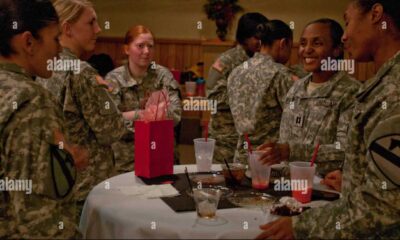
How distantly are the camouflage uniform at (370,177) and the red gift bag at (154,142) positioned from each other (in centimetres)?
94

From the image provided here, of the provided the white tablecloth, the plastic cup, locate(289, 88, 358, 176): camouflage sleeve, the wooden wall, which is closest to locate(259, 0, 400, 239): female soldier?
the white tablecloth

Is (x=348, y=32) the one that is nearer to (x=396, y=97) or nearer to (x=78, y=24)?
(x=396, y=97)

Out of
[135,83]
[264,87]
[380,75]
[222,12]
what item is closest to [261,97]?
[264,87]

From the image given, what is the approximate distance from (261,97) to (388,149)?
1890 millimetres

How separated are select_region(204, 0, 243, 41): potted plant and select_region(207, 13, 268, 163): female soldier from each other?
116 inches

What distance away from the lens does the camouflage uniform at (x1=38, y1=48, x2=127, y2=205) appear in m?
2.69

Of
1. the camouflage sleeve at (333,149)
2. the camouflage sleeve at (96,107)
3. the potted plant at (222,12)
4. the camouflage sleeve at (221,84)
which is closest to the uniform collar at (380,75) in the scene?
the camouflage sleeve at (333,149)

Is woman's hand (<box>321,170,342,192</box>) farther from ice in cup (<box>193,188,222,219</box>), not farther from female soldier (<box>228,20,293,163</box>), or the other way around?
female soldier (<box>228,20,293,163</box>)

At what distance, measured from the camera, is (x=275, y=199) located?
2076 millimetres

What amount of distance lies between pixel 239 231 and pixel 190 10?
6128mm

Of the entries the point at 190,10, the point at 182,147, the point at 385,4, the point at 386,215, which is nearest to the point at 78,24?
the point at 385,4

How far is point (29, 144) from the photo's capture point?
1.58 m

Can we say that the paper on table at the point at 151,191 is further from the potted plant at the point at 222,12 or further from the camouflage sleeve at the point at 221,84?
the potted plant at the point at 222,12

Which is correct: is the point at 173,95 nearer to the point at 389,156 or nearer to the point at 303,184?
the point at 303,184
